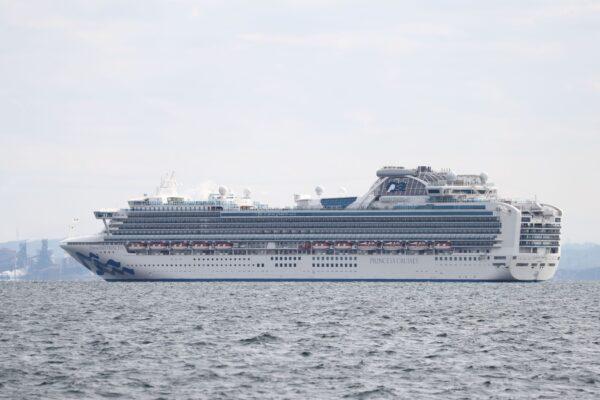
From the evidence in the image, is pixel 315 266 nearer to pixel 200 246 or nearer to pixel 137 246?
pixel 200 246

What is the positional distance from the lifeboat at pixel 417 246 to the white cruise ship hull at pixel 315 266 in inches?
38.3

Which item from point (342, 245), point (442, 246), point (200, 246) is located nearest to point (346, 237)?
point (342, 245)

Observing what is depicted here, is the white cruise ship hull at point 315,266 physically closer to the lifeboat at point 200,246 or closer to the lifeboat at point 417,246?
the lifeboat at point 417,246

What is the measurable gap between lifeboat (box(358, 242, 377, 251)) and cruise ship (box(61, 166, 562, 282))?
18 cm

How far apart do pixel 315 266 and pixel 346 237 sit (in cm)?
569

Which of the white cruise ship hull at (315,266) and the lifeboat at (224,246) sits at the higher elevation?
the lifeboat at (224,246)

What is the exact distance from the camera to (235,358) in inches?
2363

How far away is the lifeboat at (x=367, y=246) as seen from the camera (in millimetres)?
156500

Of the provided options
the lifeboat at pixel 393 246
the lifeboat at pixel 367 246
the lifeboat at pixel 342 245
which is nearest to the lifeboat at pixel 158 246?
the lifeboat at pixel 342 245

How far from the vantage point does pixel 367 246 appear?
156625 mm

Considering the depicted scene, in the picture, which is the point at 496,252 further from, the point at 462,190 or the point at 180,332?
the point at 180,332

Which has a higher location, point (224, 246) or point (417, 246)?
point (417, 246)

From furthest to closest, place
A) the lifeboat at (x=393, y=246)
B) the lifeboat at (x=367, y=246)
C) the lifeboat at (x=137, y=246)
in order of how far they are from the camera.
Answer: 1. the lifeboat at (x=137, y=246)
2. the lifeboat at (x=367, y=246)
3. the lifeboat at (x=393, y=246)

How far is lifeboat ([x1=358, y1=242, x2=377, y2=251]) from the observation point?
15650 cm
